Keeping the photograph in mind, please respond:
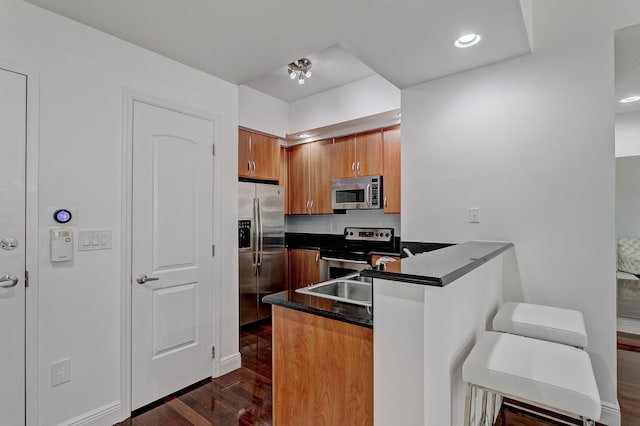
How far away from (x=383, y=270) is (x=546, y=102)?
1.96 metres

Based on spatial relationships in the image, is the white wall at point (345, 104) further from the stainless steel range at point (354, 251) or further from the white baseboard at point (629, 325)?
the white baseboard at point (629, 325)

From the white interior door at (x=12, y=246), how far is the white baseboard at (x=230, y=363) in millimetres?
1255

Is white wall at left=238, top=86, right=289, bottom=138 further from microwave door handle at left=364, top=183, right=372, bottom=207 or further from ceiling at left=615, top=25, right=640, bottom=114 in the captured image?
ceiling at left=615, top=25, right=640, bottom=114

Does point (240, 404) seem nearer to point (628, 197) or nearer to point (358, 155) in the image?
point (358, 155)

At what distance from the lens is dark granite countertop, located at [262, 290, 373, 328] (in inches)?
52.9

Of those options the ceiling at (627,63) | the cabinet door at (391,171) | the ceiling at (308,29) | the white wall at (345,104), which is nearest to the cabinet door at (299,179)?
the white wall at (345,104)

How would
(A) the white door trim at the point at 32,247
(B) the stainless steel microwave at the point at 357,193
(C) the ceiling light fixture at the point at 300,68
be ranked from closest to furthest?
1. (A) the white door trim at the point at 32,247
2. (C) the ceiling light fixture at the point at 300,68
3. (B) the stainless steel microwave at the point at 357,193

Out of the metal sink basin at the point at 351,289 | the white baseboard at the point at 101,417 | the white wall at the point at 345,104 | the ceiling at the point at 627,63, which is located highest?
the white wall at the point at 345,104

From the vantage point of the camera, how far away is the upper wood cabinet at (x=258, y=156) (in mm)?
3838

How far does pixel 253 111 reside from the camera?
13.2 feet

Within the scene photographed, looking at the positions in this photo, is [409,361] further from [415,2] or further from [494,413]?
[415,2]

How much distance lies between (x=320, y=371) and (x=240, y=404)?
3.68 feet

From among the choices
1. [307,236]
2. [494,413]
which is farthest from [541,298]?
[307,236]

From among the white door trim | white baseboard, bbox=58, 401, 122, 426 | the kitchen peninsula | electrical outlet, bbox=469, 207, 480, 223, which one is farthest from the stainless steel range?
the white door trim
